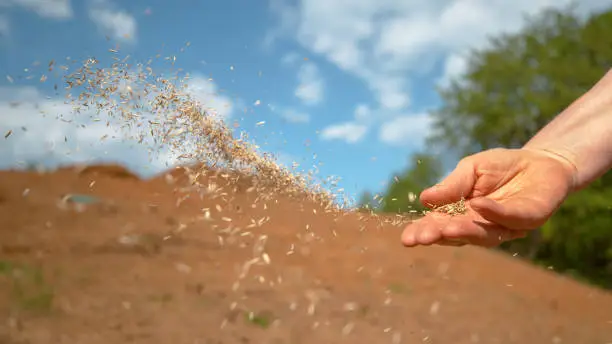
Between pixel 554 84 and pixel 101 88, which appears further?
pixel 554 84

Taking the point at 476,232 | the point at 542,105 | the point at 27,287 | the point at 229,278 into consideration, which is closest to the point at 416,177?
Answer: the point at 542,105

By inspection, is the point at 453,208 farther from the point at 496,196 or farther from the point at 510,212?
the point at 510,212

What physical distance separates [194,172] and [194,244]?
105 cm

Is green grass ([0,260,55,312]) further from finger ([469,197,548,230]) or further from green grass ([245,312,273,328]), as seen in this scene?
finger ([469,197,548,230])

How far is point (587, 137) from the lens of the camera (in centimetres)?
408

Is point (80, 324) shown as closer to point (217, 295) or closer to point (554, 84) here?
point (217, 295)

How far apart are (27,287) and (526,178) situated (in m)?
4.92

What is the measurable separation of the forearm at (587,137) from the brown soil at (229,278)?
3196 millimetres

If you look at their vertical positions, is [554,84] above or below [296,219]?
above

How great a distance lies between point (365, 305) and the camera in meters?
7.38

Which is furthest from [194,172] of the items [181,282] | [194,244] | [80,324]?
[80,324]

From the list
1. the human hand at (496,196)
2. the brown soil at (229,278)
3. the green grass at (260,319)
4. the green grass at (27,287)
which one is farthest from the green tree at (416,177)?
the human hand at (496,196)

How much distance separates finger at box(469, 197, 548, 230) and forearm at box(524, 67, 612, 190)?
64cm

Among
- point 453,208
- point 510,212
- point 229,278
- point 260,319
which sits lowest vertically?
point 510,212
